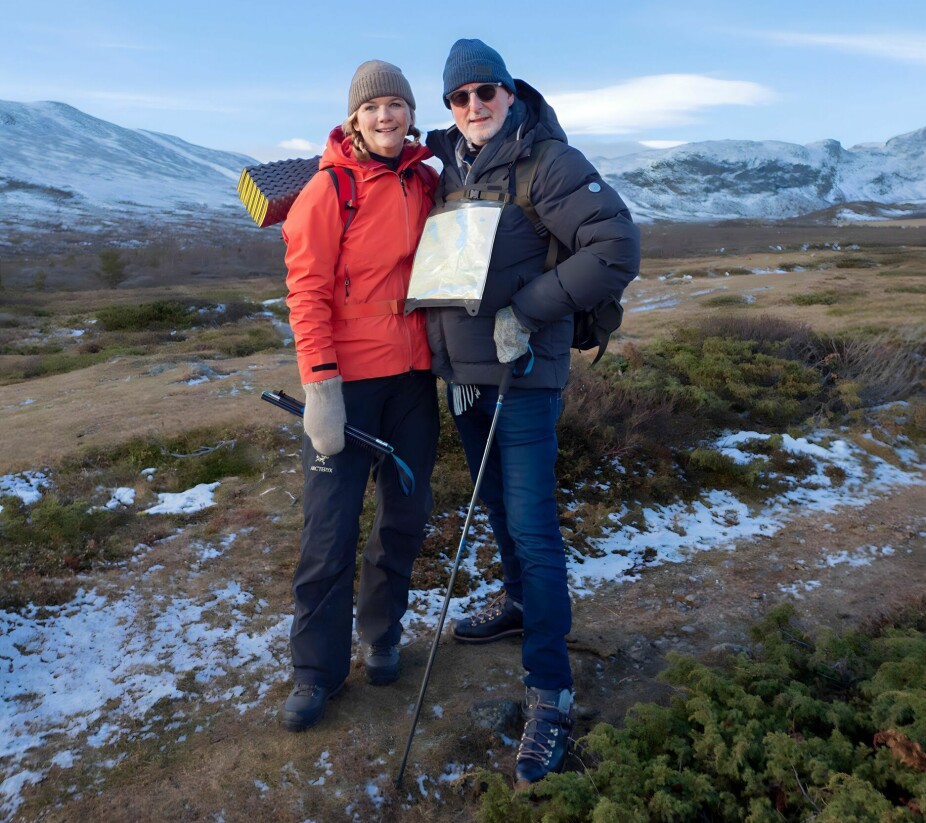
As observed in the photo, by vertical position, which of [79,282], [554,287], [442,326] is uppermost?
[554,287]

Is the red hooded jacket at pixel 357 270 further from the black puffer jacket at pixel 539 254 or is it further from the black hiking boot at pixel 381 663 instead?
the black hiking boot at pixel 381 663

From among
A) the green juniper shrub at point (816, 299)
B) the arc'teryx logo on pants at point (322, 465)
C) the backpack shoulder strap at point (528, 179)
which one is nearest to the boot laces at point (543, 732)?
the arc'teryx logo on pants at point (322, 465)

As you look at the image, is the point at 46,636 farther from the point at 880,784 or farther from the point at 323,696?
the point at 880,784

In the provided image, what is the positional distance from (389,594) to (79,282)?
33318 mm

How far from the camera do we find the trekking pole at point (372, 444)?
10.2 ft

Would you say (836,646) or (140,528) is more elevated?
(836,646)

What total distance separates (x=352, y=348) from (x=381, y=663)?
5.13 feet

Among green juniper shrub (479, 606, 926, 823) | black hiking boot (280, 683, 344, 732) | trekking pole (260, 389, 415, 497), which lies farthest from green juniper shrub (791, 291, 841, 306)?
black hiking boot (280, 683, 344, 732)

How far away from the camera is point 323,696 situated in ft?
10.4

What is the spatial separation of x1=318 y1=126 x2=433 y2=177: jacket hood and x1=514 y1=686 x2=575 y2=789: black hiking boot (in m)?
2.41

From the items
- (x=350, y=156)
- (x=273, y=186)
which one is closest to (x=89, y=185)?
(x=273, y=186)

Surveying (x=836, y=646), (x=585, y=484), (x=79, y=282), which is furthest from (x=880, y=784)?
(x=79, y=282)

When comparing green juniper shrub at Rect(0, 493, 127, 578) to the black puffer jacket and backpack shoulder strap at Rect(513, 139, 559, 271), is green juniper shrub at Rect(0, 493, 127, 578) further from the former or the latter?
backpack shoulder strap at Rect(513, 139, 559, 271)

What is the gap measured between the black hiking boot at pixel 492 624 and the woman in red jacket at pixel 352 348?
0.55m
